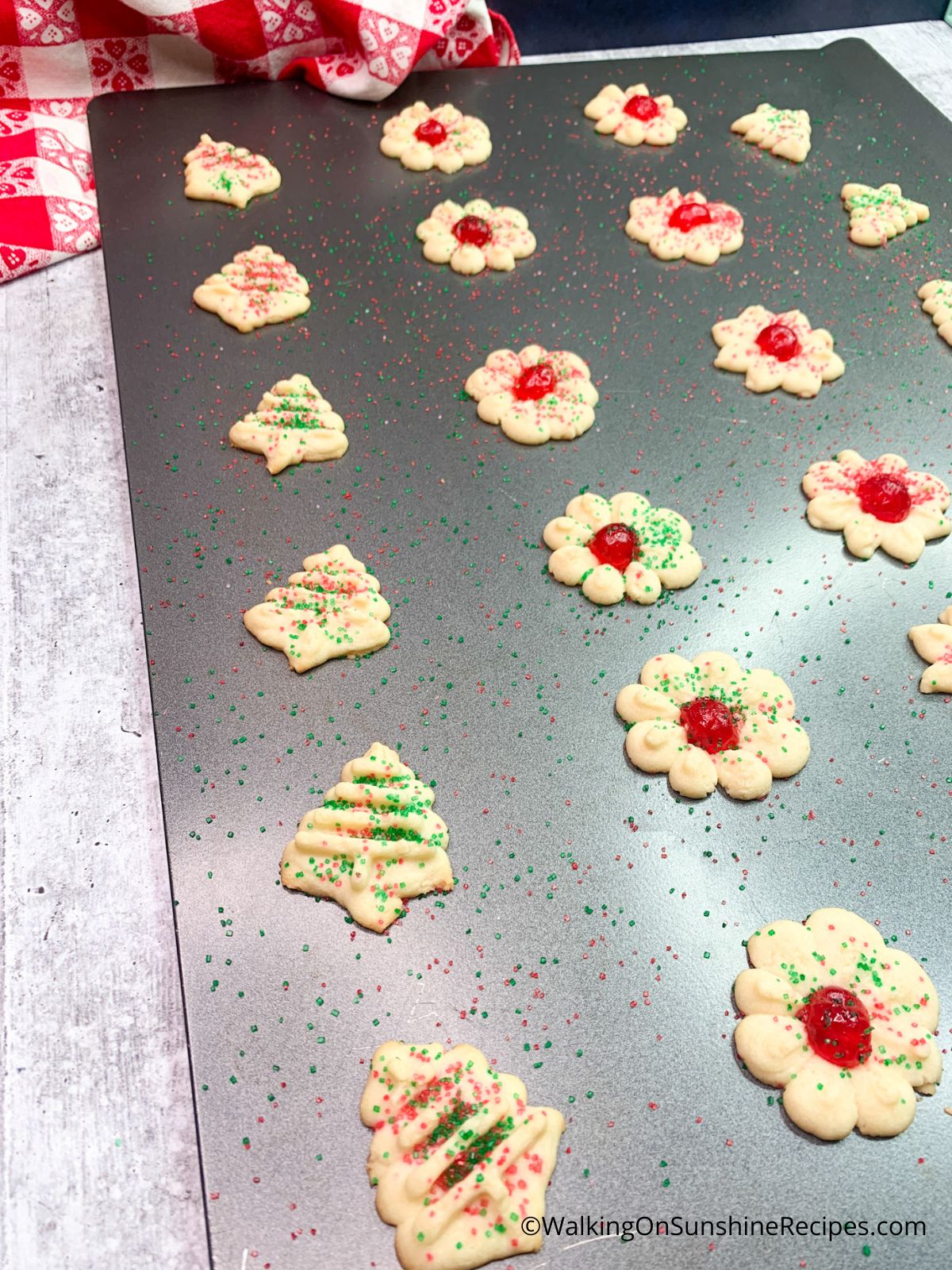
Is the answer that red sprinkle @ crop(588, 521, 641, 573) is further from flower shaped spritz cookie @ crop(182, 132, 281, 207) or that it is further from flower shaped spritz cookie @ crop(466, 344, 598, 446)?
flower shaped spritz cookie @ crop(182, 132, 281, 207)

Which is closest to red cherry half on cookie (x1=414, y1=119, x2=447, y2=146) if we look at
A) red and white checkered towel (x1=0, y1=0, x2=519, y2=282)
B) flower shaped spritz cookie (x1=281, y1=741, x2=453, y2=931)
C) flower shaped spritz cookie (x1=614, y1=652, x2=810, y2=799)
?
red and white checkered towel (x1=0, y1=0, x2=519, y2=282)

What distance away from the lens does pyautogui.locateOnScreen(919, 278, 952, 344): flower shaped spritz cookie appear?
2.14 m

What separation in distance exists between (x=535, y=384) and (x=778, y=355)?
46 centimetres

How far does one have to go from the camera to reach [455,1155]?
1.24m

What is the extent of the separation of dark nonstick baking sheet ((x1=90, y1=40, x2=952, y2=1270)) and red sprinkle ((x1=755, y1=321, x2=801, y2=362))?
3.2 inches

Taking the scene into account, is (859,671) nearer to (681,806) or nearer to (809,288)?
(681,806)

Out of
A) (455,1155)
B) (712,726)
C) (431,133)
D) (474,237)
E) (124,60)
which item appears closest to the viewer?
(455,1155)

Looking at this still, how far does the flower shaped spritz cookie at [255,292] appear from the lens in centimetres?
208

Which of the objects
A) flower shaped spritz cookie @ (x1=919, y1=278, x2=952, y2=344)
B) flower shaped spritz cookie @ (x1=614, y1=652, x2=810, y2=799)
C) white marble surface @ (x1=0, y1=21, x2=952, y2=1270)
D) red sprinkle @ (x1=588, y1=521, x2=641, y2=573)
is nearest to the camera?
white marble surface @ (x1=0, y1=21, x2=952, y2=1270)

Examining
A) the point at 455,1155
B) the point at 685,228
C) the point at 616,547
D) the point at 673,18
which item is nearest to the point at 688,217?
the point at 685,228

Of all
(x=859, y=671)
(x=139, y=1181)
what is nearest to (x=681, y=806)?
(x=859, y=671)

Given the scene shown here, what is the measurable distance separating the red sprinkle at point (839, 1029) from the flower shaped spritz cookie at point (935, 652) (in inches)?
20.8

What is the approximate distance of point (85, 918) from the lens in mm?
1640

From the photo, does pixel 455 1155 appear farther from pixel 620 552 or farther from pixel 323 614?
pixel 620 552
